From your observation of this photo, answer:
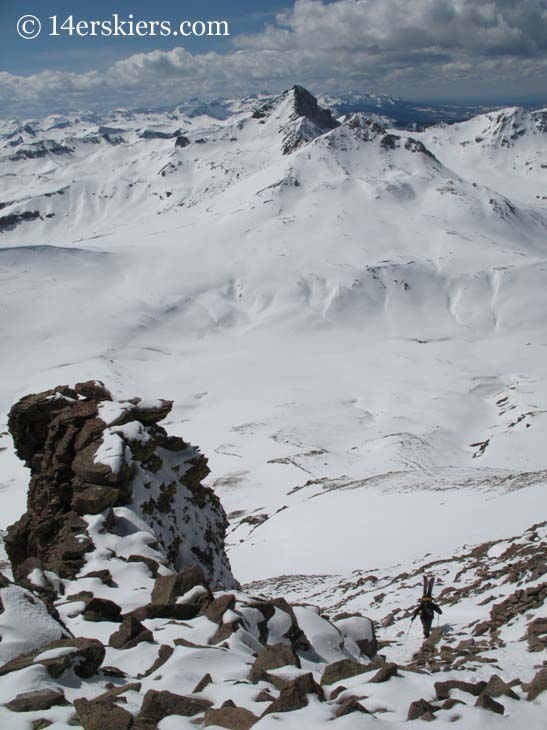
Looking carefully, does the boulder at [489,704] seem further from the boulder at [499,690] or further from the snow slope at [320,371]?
the snow slope at [320,371]

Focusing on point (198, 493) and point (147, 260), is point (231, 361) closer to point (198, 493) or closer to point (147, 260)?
point (147, 260)

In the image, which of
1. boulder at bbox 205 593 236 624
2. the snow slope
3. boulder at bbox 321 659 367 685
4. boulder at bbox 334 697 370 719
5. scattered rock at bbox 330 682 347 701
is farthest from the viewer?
the snow slope

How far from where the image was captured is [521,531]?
23391mm

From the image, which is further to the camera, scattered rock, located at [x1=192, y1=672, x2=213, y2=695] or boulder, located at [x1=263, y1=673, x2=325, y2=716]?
scattered rock, located at [x1=192, y1=672, x2=213, y2=695]

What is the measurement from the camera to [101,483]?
18328mm

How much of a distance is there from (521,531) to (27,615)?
1931 centimetres

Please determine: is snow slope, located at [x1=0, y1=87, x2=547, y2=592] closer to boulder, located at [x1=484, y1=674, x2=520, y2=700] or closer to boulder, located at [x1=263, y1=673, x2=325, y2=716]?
boulder, located at [x1=484, y1=674, x2=520, y2=700]

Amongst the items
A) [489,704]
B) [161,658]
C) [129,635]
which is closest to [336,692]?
[489,704]

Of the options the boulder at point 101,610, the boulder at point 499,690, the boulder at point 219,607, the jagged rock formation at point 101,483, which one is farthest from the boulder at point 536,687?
the jagged rock formation at point 101,483

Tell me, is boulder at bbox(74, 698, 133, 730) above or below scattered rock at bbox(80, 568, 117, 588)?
above

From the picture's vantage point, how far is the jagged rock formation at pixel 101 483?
17.5m

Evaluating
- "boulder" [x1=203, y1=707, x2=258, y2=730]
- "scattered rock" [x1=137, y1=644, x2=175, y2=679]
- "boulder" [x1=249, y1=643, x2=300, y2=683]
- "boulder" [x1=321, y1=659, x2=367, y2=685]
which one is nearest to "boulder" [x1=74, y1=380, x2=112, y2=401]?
"scattered rock" [x1=137, y1=644, x2=175, y2=679]

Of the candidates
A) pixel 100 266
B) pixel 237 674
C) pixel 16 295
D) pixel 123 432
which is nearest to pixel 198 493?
pixel 123 432

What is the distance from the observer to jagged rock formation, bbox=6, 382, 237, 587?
17484 mm
